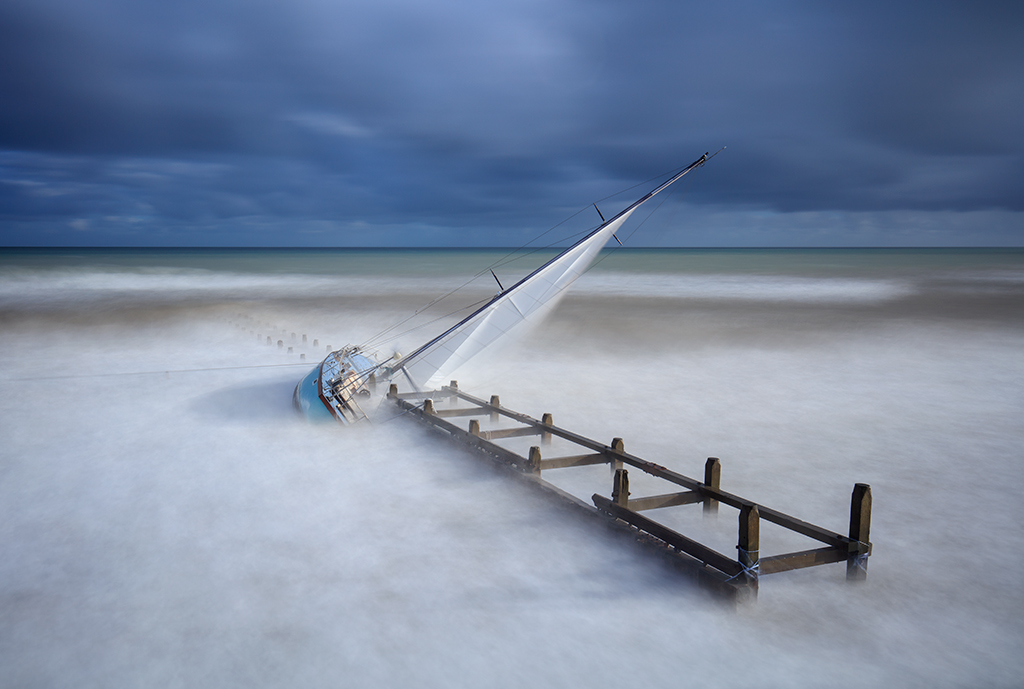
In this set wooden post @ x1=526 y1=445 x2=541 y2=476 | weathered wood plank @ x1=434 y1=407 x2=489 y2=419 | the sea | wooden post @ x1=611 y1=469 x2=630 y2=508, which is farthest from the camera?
weathered wood plank @ x1=434 y1=407 x2=489 y2=419

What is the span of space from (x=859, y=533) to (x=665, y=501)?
198 cm

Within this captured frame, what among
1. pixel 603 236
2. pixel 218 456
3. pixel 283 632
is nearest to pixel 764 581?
pixel 283 632

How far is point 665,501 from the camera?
7.41 m

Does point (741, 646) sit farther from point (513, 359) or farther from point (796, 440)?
point (513, 359)

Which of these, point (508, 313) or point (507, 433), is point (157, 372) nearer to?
point (508, 313)

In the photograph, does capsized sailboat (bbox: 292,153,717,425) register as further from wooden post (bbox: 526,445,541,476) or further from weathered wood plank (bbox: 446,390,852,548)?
A: wooden post (bbox: 526,445,541,476)

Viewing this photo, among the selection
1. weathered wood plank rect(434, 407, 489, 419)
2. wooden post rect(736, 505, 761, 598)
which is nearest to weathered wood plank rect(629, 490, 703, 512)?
wooden post rect(736, 505, 761, 598)

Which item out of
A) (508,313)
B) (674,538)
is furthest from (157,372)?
(674,538)

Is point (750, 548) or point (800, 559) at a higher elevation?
point (750, 548)

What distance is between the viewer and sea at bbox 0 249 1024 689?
5.45 meters

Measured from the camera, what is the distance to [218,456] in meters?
10.5

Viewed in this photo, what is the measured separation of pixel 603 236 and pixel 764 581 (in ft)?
22.7

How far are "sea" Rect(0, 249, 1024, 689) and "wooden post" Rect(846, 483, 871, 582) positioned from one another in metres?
0.13

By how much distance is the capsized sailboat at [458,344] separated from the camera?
1122cm
